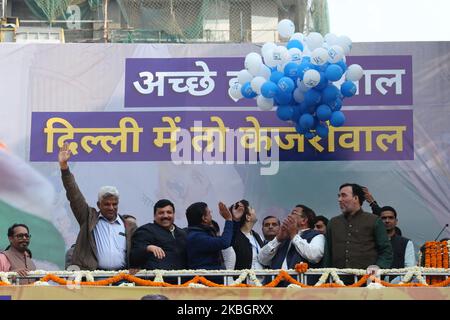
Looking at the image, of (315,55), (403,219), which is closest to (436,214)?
(403,219)

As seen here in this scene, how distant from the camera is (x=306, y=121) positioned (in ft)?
29.4

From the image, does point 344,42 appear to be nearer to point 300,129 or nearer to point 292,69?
point 292,69

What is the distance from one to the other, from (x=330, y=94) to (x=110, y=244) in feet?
8.71

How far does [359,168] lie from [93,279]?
402 cm

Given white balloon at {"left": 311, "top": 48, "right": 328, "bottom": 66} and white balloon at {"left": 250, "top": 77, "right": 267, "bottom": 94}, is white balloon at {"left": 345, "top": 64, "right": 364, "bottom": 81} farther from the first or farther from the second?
white balloon at {"left": 250, "top": 77, "right": 267, "bottom": 94}

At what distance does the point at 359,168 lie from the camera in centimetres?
983

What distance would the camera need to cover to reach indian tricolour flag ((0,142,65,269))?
9.79m

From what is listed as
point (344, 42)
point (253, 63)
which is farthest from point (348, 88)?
point (253, 63)

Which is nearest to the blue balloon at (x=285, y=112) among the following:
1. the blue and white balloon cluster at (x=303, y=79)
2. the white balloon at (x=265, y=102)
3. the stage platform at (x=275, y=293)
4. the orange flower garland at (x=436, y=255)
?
the blue and white balloon cluster at (x=303, y=79)

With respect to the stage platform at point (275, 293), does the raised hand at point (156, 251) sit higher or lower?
higher

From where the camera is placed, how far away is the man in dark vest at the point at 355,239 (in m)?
6.96

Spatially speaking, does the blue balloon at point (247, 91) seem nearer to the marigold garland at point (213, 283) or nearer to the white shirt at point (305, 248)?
the white shirt at point (305, 248)

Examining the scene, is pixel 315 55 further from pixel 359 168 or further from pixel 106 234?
pixel 106 234

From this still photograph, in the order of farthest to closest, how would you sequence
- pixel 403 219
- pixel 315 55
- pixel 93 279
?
pixel 403 219, pixel 315 55, pixel 93 279
